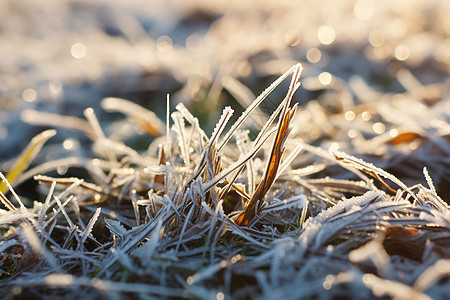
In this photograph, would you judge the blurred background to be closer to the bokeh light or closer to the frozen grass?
the bokeh light

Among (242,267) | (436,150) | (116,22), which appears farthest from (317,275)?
(116,22)

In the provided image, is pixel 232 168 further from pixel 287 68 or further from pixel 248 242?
pixel 287 68

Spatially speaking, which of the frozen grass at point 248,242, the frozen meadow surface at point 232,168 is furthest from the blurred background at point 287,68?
the frozen grass at point 248,242

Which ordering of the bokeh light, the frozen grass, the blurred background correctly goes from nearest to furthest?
1. the frozen grass
2. the blurred background
3. the bokeh light

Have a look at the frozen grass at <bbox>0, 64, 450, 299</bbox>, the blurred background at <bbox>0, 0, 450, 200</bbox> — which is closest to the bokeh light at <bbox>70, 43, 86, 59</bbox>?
the blurred background at <bbox>0, 0, 450, 200</bbox>

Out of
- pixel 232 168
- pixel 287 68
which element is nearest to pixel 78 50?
pixel 287 68

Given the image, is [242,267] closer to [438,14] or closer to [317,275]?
[317,275]
